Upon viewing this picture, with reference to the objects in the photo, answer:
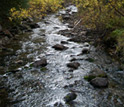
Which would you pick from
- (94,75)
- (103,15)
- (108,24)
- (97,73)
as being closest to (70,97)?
(94,75)

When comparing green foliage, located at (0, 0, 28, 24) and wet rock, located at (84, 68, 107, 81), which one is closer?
wet rock, located at (84, 68, 107, 81)

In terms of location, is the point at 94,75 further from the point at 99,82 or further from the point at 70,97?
the point at 70,97

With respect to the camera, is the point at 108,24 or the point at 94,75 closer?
the point at 94,75

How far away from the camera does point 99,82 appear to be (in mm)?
7066

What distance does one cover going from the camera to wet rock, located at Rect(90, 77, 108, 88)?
6.98 m

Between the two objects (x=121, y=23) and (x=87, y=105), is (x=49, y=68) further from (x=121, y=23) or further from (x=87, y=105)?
(x=121, y=23)

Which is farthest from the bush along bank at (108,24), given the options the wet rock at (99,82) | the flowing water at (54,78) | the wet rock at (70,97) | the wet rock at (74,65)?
the wet rock at (70,97)

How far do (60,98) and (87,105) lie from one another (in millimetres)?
1172

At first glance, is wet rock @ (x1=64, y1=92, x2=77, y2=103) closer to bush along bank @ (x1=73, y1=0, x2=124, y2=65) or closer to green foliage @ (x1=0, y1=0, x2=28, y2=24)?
bush along bank @ (x1=73, y1=0, x2=124, y2=65)

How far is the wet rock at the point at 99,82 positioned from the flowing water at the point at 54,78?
0.75 ft

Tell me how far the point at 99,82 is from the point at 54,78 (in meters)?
2.37

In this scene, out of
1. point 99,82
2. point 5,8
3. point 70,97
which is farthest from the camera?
point 5,8

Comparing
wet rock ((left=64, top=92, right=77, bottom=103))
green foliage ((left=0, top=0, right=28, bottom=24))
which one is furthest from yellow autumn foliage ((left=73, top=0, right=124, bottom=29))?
green foliage ((left=0, top=0, right=28, bottom=24))

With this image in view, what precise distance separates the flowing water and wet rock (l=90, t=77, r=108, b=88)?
0.75 feet
